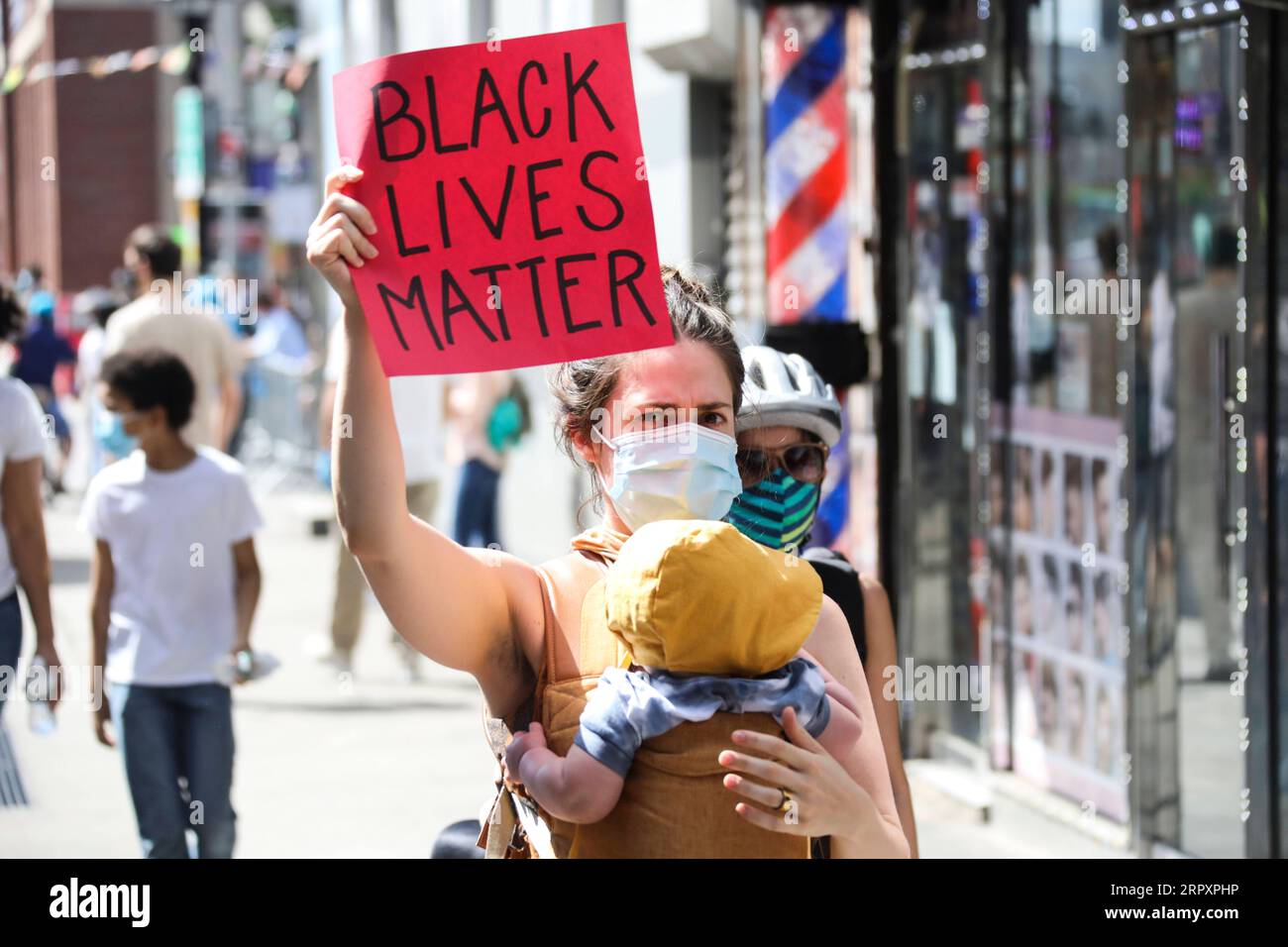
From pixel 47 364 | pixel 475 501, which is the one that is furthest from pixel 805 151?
pixel 47 364

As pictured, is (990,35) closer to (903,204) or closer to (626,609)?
(903,204)

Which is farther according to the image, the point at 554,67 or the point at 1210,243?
the point at 1210,243

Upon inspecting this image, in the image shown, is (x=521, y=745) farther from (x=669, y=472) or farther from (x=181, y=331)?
(x=181, y=331)

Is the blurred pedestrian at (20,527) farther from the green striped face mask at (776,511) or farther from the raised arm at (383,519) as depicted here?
the raised arm at (383,519)

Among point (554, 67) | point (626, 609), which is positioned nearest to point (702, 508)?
point (626, 609)

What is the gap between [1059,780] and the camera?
6965 mm

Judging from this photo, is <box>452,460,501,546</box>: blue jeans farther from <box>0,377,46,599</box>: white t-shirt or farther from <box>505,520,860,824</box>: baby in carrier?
<box>505,520,860,824</box>: baby in carrier

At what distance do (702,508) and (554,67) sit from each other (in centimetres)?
59

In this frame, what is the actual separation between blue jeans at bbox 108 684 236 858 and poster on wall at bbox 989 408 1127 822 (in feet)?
9.64

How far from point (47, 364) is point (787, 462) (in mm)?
14850

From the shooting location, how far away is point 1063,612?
700 centimetres

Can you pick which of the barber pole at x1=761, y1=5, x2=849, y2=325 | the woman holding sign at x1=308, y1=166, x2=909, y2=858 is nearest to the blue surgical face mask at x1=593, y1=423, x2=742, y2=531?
the woman holding sign at x1=308, y1=166, x2=909, y2=858

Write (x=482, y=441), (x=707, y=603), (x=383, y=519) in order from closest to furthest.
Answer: (x=707, y=603)
(x=383, y=519)
(x=482, y=441)

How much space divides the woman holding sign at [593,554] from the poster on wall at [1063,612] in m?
4.12
